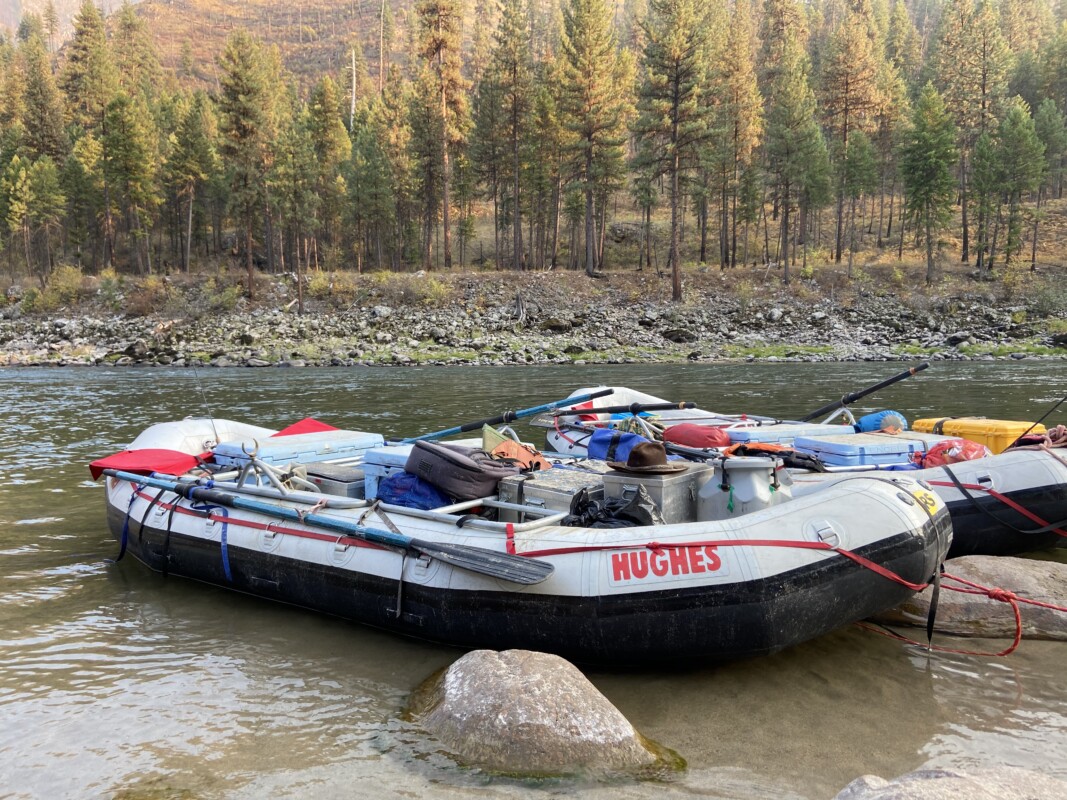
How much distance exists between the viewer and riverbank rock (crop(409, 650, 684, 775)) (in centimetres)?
438

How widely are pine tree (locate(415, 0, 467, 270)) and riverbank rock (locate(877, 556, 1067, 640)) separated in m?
43.0

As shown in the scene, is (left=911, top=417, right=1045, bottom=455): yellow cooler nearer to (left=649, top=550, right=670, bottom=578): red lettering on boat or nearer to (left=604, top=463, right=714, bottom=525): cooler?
(left=604, top=463, right=714, bottom=525): cooler

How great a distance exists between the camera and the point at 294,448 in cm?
956

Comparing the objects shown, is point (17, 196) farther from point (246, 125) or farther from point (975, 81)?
point (975, 81)

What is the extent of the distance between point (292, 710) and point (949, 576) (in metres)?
5.53

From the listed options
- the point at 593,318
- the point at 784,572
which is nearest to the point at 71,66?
the point at 593,318

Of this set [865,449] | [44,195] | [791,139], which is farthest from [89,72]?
[865,449]

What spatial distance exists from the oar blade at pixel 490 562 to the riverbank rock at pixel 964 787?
2.60m

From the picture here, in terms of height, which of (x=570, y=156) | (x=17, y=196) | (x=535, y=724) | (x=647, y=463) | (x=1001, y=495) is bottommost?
(x=535, y=724)

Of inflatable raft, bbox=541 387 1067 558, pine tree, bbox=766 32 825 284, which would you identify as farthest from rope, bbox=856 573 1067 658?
pine tree, bbox=766 32 825 284

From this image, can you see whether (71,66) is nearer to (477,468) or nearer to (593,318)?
(593,318)

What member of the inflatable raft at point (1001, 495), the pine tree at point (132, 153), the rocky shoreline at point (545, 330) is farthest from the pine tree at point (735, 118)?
the inflatable raft at point (1001, 495)

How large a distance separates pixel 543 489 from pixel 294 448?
3.94 m

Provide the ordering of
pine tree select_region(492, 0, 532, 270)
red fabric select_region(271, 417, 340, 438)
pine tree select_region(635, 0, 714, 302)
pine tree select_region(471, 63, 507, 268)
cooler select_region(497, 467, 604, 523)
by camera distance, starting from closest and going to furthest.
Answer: cooler select_region(497, 467, 604, 523) → red fabric select_region(271, 417, 340, 438) → pine tree select_region(635, 0, 714, 302) → pine tree select_region(492, 0, 532, 270) → pine tree select_region(471, 63, 507, 268)
